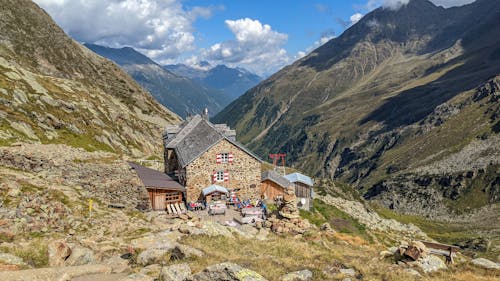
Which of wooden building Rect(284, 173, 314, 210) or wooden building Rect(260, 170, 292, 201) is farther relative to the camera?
wooden building Rect(284, 173, 314, 210)

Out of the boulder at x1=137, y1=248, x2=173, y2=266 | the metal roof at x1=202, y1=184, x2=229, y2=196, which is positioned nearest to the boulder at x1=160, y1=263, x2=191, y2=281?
the boulder at x1=137, y1=248, x2=173, y2=266

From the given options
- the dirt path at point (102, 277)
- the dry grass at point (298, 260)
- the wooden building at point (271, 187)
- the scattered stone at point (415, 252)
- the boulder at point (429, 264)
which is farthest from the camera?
the wooden building at point (271, 187)

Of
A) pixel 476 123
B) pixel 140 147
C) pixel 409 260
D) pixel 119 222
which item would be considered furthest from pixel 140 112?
pixel 476 123

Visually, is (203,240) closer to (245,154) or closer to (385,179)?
(245,154)

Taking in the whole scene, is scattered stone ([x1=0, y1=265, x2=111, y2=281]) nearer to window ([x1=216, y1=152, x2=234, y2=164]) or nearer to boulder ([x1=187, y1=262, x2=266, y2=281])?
boulder ([x1=187, y1=262, x2=266, y2=281])

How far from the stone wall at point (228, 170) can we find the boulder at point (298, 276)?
2944cm

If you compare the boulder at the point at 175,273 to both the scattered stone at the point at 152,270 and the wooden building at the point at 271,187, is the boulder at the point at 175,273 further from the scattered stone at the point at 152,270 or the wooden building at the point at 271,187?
the wooden building at the point at 271,187

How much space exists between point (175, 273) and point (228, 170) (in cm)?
3110

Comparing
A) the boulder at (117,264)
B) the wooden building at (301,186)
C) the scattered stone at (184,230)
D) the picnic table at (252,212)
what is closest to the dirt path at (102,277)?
the boulder at (117,264)

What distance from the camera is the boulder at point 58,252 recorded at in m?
17.2

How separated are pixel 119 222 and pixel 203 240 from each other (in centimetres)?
822

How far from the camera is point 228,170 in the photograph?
46031 millimetres

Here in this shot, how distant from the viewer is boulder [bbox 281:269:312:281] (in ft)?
51.5

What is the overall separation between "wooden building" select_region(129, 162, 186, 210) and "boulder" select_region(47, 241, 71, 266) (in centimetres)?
1945
